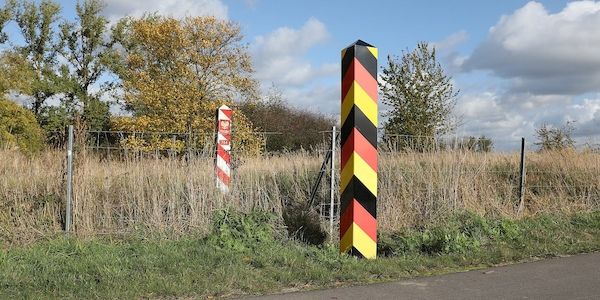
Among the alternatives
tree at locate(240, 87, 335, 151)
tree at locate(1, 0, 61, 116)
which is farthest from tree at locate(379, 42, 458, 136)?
tree at locate(1, 0, 61, 116)

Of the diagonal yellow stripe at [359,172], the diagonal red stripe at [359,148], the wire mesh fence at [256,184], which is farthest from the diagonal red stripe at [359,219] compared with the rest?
the wire mesh fence at [256,184]

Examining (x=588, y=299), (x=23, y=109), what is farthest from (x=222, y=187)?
(x=23, y=109)

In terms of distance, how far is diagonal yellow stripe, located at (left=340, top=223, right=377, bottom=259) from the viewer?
6.59 m

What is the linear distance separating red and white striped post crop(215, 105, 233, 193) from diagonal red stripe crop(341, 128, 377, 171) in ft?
8.26

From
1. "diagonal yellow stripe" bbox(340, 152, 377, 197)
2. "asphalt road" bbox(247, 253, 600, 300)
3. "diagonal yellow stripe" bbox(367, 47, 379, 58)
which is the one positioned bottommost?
"asphalt road" bbox(247, 253, 600, 300)

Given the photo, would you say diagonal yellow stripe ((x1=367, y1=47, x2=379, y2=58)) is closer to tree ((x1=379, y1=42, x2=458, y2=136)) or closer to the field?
the field


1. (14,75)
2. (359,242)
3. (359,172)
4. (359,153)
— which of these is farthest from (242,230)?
(14,75)

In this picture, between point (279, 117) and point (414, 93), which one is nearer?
point (414, 93)

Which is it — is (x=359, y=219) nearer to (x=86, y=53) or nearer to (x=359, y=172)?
(x=359, y=172)

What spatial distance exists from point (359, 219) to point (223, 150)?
4.67 meters

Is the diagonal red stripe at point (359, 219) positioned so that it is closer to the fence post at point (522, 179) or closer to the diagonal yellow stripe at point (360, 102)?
the diagonal yellow stripe at point (360, 102)

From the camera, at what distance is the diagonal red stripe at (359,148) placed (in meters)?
6.62

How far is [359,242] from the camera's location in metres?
6.62

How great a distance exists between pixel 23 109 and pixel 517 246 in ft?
123
